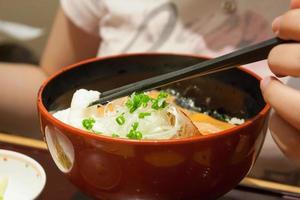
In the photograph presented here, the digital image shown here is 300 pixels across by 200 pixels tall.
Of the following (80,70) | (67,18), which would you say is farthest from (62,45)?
(80,70)

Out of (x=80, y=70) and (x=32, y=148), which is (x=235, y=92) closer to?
(x=80, y=70)

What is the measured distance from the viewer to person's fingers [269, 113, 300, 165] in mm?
530

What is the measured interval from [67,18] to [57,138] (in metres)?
0.74

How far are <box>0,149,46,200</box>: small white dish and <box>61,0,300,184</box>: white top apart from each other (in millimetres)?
482

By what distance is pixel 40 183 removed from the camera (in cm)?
60

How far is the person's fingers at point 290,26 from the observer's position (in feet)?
1.56

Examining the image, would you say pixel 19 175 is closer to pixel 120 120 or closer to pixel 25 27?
pixel 120 120

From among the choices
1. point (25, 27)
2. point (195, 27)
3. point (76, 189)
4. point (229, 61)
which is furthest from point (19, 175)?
point (25, 27)

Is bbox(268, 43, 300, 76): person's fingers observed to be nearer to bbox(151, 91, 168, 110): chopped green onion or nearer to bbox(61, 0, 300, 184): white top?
Result: bbox(151, 91, 168, 110): chopped green onion

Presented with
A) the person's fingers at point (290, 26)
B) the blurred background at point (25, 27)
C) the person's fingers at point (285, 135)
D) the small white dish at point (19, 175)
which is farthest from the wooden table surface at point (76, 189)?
the blurred background at point (25, 27)

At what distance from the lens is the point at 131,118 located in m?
0.55

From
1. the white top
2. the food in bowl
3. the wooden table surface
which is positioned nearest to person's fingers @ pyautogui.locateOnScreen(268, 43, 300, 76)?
the food in bowl

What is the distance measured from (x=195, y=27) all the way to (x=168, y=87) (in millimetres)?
348

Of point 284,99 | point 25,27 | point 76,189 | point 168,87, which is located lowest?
point 25,27
